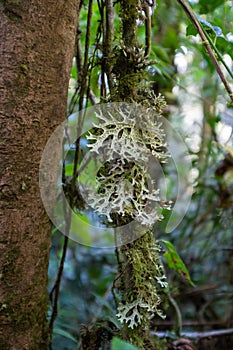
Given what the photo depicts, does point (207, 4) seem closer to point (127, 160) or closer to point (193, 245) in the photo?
point (127, 160)

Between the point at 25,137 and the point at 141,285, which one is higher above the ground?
the point at 25,137

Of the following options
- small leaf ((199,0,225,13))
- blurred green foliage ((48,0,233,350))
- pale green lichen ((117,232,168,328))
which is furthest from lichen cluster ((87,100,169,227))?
blurred green foliage ((48,0,233,350))

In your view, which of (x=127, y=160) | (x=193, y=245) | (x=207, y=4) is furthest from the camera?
(x=193, y=245)

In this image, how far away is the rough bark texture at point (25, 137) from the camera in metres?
0.53

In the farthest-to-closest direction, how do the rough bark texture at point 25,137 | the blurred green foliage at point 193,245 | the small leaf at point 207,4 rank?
1. the blurred green foliage at point 193,245
2. the small leaf at point 207,4
3. the rough bark texture at point 25,137

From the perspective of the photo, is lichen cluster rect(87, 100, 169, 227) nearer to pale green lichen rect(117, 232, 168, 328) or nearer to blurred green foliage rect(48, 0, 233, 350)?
pale green lichen rect(117, 232, 168, 328)

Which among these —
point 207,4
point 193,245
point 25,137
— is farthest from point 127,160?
point 193,245

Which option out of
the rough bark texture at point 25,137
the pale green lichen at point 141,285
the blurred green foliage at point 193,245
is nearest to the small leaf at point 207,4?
the blurred green foliage at point 193,245

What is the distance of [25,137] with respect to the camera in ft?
1.79

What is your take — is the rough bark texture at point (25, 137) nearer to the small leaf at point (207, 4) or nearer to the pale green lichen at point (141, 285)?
the pale green lichen at point (141, 285)

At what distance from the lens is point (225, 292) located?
4.64 ft

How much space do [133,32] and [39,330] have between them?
17.8 inches

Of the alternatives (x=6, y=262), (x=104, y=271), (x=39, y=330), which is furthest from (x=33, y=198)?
(x=104, y=271)

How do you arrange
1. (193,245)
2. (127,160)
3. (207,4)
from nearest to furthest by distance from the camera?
1. (127,160)
2. (207,4)
3. (193,245)
